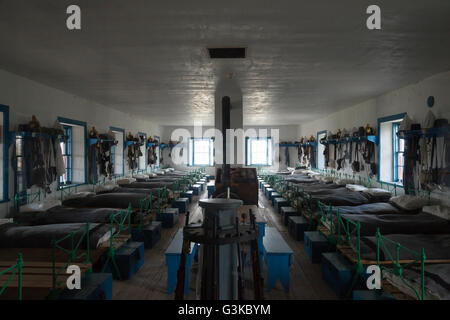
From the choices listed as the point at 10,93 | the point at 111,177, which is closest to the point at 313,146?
the point at 111,177

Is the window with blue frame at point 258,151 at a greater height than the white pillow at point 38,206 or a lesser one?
greater

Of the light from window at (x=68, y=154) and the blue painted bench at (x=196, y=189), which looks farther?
the blue painted bench at (x=196, y=189)

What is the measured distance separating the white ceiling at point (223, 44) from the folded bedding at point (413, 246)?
2308mm

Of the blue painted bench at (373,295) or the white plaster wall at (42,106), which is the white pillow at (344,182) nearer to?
the blue painted bench at (373,295)

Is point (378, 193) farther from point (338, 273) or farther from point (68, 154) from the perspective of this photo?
point (68, 154)

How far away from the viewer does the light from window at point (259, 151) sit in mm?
14805

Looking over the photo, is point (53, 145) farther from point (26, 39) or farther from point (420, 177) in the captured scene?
point (420, 177)

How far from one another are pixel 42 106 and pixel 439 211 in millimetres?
6813

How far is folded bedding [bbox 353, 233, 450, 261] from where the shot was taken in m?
3.12

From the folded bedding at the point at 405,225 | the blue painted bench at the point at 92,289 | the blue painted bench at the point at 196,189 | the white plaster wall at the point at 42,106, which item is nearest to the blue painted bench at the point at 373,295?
the folded bedding at the point at 405,225

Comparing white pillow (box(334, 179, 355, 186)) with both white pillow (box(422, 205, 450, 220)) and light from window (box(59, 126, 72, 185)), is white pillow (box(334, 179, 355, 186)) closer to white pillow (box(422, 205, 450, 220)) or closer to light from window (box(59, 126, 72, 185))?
white pillow (box(422, 205, 450, 220))

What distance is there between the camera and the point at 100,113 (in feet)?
25.5

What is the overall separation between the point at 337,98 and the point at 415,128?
2305 millimetres

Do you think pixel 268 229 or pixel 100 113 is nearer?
pixel 268 229
